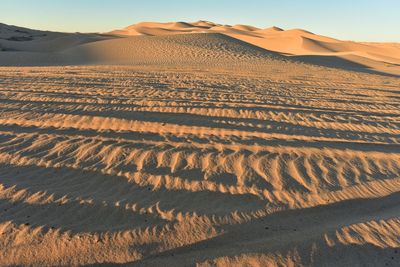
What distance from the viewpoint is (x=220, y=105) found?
8789mm

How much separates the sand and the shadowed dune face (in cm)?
2

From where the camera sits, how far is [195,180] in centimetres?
492

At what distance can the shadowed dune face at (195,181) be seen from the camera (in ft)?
11.9

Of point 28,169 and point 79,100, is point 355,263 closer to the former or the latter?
point 28,169

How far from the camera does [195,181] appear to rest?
4.89 meters

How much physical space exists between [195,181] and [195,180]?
0.10ft

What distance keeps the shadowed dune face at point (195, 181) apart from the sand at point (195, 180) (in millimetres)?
18

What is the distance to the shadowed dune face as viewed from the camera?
11.9 ft

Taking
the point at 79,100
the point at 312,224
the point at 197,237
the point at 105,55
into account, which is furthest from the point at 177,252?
the point at 105,55

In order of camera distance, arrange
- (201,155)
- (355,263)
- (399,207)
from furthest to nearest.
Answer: (201,155)
(399,207)
(355,263)

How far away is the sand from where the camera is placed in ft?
11.9

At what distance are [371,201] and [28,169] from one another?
4641 mm

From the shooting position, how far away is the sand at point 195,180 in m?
3.62

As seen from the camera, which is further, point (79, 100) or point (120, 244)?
point (79, 100)
